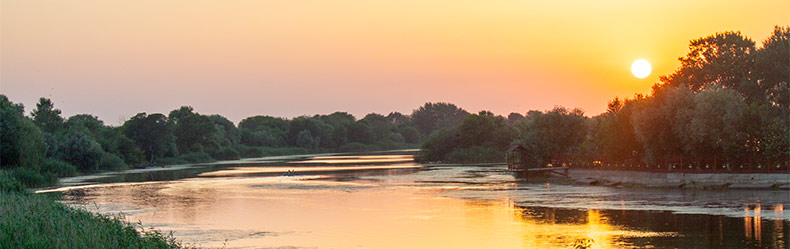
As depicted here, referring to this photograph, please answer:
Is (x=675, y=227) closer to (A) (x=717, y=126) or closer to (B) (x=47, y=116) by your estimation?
(A) (x=717, y=126)

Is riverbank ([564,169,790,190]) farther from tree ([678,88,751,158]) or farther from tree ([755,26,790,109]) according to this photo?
tree ([755,26,790,109])

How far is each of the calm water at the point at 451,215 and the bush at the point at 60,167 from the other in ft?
48.4

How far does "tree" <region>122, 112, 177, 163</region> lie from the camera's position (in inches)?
4348

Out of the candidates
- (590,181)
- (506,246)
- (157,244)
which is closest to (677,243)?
(506,246)

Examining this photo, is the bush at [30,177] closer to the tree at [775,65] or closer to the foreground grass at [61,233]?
the foreground grass at [61,233]

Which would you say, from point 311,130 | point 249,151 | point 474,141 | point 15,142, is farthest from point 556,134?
point 311,130

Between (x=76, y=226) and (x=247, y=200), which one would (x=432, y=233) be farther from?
(x=247, y=200)

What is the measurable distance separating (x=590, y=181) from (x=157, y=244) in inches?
1489

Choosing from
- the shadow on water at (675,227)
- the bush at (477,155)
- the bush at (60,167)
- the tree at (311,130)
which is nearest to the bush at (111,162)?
the bush at (60,167)

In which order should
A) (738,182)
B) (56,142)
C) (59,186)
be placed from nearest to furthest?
(738,182), (59,186), (56,142)

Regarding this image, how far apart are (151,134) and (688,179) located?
82.4 m

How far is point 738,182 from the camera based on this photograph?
138 feet

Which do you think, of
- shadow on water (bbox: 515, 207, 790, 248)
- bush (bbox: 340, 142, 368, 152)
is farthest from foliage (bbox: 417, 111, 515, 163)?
bush (bbox: 340, 142, 368, 152)

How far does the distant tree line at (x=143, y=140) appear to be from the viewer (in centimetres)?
5562
